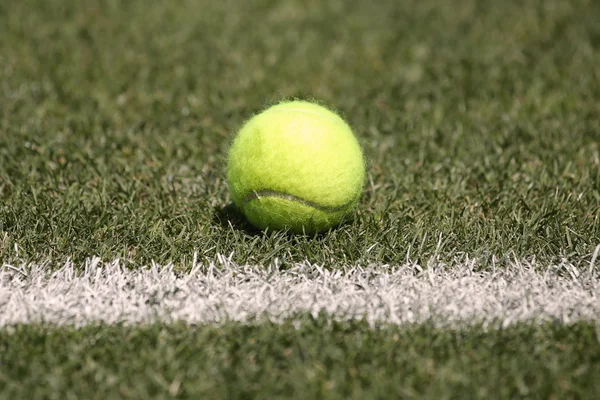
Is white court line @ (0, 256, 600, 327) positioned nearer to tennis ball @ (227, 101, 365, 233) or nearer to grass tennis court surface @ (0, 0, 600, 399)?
grass tennis court surface @ (0, 0, 600, 399)

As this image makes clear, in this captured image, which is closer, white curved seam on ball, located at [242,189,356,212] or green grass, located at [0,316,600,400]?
green grass, located at [0,316,600,400]

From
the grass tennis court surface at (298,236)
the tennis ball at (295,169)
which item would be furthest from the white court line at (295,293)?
the tennis ball at (295,169)

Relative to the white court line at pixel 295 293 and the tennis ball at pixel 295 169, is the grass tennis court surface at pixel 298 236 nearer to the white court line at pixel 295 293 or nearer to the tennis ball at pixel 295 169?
the white court line at pixel 295 293

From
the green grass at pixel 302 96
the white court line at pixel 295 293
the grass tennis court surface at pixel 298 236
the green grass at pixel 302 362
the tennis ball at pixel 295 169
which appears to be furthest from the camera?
the green grass at pixel 302 96

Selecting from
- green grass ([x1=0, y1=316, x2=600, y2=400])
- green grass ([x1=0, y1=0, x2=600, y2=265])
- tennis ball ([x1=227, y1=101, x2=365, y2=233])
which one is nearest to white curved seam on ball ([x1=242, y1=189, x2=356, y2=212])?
tennis ball ([x1=227, y1=101, x2=365, y2=233])

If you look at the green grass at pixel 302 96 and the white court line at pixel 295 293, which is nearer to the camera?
the white court line at pixel 295 293

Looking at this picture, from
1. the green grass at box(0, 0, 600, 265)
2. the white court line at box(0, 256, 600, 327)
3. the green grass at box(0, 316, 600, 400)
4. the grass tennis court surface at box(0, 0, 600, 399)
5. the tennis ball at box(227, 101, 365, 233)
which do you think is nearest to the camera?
the green grass at box(0, 316, 600, 400)

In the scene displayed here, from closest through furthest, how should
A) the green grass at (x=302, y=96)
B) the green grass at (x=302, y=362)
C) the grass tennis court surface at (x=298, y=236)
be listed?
the green grass at (x=302, y=362)
the grass tennis court surface at (x=298, y=236)
the green grass at (x=302, y=96)

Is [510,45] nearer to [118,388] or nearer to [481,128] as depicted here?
[481,128]
